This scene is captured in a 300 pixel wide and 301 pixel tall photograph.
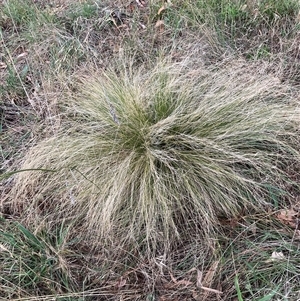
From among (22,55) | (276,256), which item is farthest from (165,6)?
(276,256)

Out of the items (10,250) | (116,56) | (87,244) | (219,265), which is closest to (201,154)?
(219,265)

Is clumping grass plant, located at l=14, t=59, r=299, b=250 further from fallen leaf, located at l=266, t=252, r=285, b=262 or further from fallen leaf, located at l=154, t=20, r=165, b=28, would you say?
fallen leaf, located at l=154, t=20, r=165, b=28

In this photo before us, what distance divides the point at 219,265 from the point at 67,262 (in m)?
0.68

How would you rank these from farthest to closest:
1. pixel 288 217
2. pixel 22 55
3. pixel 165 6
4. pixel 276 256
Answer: pixel 165 6
pixel 22 55
pixel 288 217
pixel 276 256

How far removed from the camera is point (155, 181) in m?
1.96

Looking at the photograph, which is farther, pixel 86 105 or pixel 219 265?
pixel 86 105

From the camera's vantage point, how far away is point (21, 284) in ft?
5.96

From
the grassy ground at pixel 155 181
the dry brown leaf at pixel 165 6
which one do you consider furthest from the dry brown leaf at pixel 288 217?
the dry brown leaf at pixel 165 6

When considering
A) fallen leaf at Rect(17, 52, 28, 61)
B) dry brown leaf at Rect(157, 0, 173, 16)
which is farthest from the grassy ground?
dry brown leaf at Rect(157, 0, 173, 16)

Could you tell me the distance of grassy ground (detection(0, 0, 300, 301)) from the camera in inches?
71.4

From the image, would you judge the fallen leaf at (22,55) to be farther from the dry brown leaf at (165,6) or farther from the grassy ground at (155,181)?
the dry brown leaf at (165,6)

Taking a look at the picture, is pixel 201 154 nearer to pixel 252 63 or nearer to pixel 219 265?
pixel 219 265

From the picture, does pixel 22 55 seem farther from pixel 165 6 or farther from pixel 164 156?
pixel 164 156

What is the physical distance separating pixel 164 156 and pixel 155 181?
178mm
